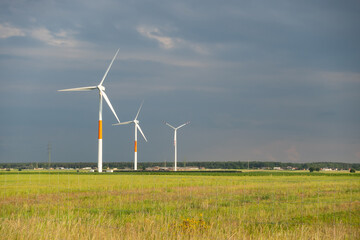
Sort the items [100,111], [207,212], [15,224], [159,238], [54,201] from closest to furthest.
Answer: [159,238], [15,224], [207,212], [54,201], [100,111]

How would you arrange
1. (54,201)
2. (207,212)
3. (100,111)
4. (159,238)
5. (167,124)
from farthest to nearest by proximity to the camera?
(167,124)
(100,111)
(54,201)
(207,212)
(159,238)

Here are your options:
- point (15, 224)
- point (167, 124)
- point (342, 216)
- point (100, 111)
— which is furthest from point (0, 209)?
point (167, 124)

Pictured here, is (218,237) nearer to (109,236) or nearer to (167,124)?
(109,236)

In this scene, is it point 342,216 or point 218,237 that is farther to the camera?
point 342,216

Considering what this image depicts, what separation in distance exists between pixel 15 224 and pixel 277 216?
16722 mm

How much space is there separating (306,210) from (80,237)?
2010 cm

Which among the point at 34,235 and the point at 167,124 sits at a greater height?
the point at 167,124

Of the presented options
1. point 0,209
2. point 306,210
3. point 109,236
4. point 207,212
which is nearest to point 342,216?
point 306,210

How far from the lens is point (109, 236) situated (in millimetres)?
12539

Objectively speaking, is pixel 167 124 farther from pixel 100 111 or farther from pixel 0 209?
pixel 0 209

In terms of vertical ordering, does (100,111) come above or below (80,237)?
above

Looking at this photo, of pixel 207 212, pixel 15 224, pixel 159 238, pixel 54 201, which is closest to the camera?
pixel 159 238


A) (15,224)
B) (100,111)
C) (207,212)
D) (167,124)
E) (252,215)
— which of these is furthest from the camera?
(167,124)

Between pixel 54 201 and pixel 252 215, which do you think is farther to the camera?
pixel 54 201
